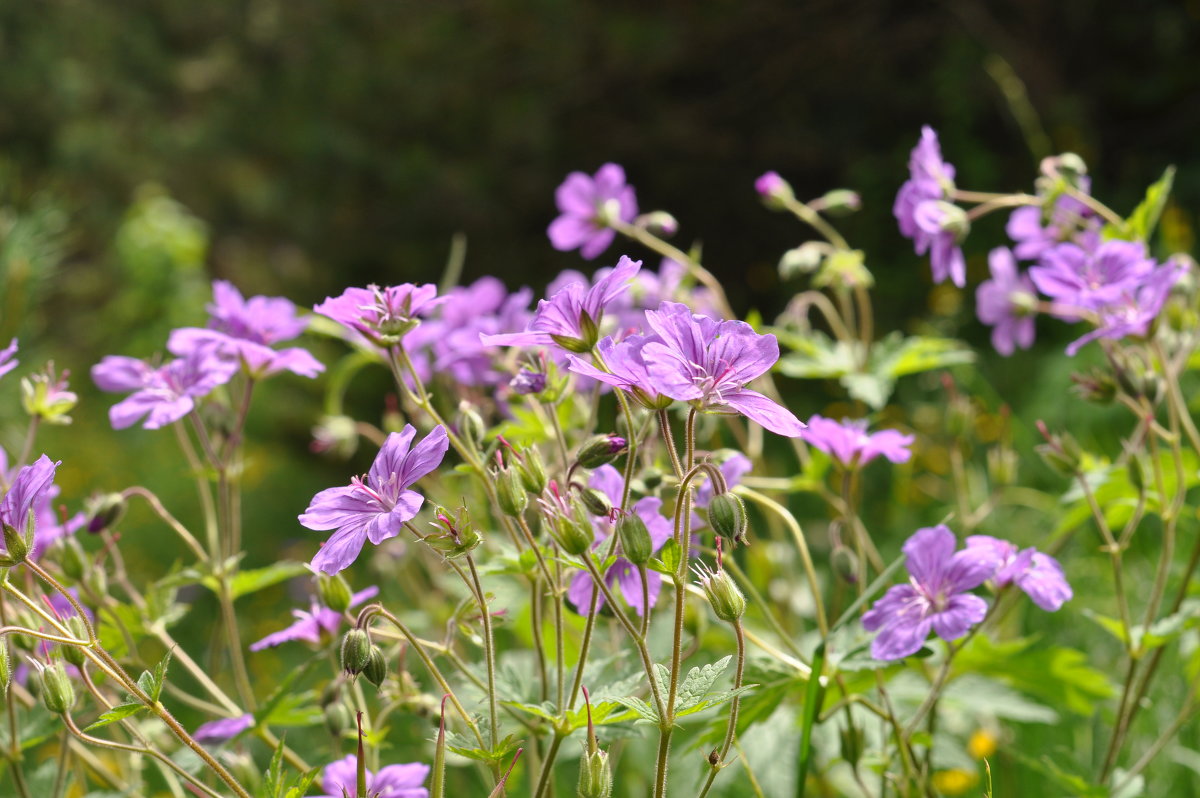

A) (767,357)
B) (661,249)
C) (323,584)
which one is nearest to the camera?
(767,357)

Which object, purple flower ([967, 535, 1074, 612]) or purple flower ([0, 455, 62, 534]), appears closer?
purple flower ([0, 455, 62, 534])

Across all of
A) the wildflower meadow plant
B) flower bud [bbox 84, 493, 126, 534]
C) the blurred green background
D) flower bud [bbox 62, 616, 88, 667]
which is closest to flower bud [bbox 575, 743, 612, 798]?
the wildflower meadow plant

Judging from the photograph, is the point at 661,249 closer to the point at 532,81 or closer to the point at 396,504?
the point at 396,504

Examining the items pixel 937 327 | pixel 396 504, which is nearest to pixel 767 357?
pixel 396 504

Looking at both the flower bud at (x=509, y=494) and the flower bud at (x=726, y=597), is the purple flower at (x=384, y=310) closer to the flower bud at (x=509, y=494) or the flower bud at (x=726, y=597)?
the flower bud at (x=509, y=494)

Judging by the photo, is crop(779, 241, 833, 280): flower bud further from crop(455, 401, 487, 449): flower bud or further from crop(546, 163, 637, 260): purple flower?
crop(455, 401, 487, 449): flower bud

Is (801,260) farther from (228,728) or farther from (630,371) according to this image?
(228,728)

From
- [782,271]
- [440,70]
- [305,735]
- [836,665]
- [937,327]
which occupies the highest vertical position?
[782,271]
